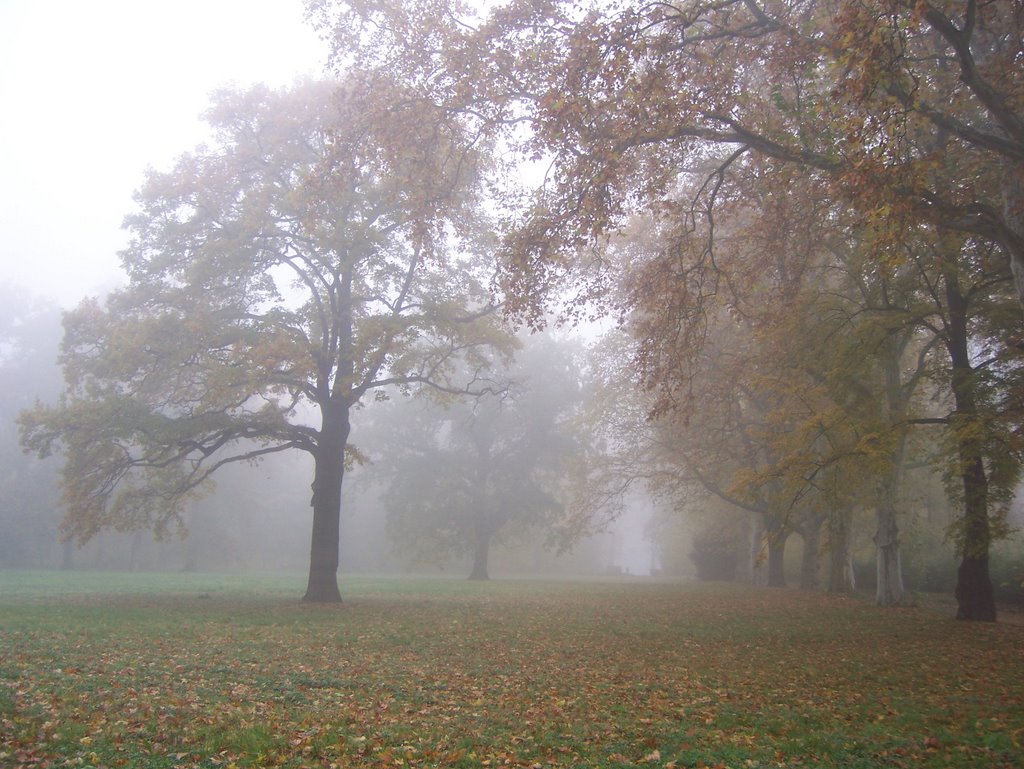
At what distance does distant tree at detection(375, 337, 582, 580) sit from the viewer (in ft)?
129

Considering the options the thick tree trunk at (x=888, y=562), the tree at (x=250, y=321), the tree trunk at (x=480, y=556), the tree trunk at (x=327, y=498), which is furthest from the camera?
the tree trunk at (x=480, y=556)

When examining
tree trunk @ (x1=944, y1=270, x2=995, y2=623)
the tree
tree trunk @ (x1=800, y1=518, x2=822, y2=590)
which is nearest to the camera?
tree trunk @ (x1=944, y1=270, x2=995, y2=623)

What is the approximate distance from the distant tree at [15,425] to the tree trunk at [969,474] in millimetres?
45035

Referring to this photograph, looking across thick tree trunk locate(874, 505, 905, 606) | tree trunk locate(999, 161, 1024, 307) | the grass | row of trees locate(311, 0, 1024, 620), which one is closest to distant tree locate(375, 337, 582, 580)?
thick tree trunk locate(874, 505, 905, 606)

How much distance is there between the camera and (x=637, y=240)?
2366 centimetres

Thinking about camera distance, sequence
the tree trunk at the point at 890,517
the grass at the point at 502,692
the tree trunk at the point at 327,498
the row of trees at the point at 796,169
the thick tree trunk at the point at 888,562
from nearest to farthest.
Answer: the grass at the point at 502,692, the row of trees at the point at 796,169, the tree trunk at the point at 890,517, the thick tree trunk at the point at 888,562, the tree trunk at the point at 327,498

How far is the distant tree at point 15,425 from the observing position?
43219 millimetres

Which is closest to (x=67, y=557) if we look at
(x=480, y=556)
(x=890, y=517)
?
(x=480, y=556)

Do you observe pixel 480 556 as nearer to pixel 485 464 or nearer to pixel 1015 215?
pixel 485 464

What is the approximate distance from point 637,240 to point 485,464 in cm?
1980

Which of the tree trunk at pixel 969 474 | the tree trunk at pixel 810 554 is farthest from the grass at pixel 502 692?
the tree trunk at pixel 810 554

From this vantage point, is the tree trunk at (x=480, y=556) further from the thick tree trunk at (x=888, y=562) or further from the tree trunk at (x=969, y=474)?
the tree trunk at (x=969, y=474)

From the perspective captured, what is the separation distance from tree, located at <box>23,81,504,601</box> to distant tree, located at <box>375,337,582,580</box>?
18446mm

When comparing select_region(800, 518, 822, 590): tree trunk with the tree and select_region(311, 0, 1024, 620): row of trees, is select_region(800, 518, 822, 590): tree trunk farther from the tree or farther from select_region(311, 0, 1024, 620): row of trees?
the tree
